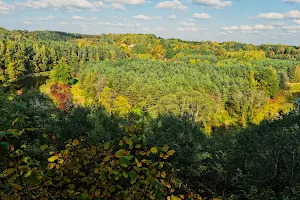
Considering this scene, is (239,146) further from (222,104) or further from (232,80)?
(232,80)

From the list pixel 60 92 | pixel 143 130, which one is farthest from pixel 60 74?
pixel 143 130

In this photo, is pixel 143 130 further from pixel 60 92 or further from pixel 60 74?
pixel 60 74

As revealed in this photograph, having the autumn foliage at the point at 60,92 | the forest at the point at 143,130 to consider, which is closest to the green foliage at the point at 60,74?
the forest at the point at 143,130

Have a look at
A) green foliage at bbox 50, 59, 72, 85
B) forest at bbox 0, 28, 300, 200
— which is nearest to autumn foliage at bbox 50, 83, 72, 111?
A: forest at bbox 0, 28, 300, 200

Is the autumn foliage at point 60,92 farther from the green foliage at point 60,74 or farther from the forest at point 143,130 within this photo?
the green foliage at point 60,74

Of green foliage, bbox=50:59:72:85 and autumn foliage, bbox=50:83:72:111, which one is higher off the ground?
green foliage, bbox=50:59:72:85

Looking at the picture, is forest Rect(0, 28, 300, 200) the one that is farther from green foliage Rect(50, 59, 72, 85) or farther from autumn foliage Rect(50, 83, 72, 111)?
autumn foliage Rect(50, 83, 72, 111)

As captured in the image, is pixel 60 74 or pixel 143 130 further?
pixel 60 74

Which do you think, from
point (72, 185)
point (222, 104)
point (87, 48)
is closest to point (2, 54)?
point (87, 48)
